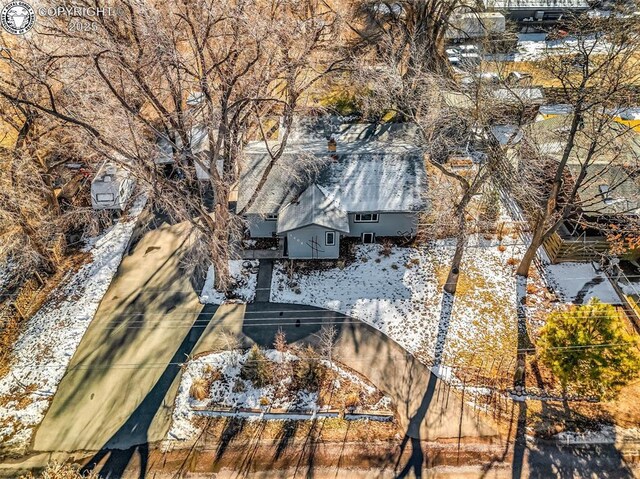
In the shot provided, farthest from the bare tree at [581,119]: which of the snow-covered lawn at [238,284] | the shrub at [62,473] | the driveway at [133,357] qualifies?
the shrub at [62,473]

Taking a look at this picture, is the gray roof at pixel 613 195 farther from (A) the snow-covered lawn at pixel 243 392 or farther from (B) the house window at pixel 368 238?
(A) the snow-covered lawn at pixel 243 392

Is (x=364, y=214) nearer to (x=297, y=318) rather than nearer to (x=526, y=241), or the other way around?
(x=297, y=318)

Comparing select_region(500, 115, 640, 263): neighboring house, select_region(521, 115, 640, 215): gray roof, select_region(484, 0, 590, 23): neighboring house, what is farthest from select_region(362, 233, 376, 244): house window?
select_region(484, 0, 590, 23): neighboring house

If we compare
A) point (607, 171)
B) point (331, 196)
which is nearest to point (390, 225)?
point (331, 196)

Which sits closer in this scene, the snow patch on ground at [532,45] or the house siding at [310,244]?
the house siding at [310,244]

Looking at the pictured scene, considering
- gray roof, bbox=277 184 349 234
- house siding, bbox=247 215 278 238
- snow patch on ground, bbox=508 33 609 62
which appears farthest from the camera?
snow patch on ground, bbox=508 33 609 62

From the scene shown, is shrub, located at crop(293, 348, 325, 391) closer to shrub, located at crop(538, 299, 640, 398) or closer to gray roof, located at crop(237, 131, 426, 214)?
gray roof, located at crop(237, 131, 426, 214)
